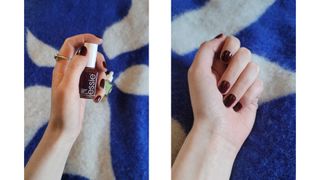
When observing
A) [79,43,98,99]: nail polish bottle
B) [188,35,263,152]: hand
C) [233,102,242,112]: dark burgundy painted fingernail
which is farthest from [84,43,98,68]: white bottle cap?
[233,102,242,112]: dark burgundy painted fingernail

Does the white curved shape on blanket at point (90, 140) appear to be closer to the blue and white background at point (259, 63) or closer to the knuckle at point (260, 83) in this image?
the blue and white background at point (259, 63)

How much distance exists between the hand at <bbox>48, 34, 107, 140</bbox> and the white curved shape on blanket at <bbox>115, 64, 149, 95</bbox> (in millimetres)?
45

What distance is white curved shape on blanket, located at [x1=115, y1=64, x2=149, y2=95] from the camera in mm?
1018

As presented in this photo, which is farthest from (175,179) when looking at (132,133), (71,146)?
(71,146)

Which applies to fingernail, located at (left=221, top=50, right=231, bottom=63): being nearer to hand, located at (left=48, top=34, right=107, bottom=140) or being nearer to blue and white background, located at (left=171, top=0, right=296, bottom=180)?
blue and white background, located at (left=171, top=0, right=296, bottom=180)

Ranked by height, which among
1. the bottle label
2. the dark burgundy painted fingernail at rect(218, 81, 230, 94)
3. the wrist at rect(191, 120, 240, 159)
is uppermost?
the dark burgundy painted fingernail at rect(218, 81, 230, 94)

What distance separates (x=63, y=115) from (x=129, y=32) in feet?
0.84

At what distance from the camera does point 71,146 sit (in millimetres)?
1035

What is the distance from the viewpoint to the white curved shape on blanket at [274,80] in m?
0.96

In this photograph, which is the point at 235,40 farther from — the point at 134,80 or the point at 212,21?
the point at 134,80

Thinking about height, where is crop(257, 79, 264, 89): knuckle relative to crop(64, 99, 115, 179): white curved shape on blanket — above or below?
above

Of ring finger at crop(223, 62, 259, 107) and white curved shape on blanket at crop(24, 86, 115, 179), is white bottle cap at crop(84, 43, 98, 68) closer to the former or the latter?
white curved shape on blanket at crop(24, 86, 115, 179)

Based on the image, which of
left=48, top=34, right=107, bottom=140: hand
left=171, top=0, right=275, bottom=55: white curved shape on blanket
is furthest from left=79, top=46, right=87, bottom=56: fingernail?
left=171, top=0, right=275, bottom=55: white curved shape on blanket
